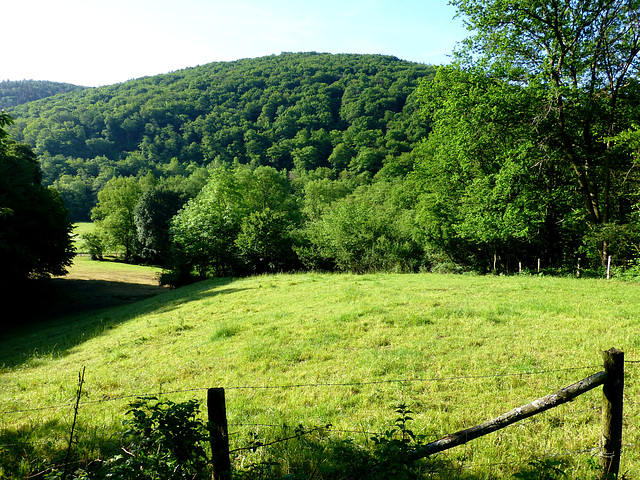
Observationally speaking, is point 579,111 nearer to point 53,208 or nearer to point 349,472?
point 349,472

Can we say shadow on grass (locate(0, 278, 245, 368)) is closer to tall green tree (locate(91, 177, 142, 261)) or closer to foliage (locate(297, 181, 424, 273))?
foliage (locate(297, 181, 424, 273))

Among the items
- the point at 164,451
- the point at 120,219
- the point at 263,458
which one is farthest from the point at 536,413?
the point at 120,219

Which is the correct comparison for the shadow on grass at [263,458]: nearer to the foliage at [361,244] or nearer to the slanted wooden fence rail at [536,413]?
the slanted wooden fence rail at [536,413]

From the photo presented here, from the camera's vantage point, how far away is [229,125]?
115 metres

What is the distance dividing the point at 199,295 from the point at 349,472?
1793cm

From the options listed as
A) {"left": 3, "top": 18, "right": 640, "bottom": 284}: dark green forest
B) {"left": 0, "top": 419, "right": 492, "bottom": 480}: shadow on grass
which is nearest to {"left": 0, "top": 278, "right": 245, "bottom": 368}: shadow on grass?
{"left": 3, "top": 18, "right": 640, "bottom": 284}: dark green forest

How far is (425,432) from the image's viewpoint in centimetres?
510

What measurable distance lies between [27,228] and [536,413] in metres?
30.5

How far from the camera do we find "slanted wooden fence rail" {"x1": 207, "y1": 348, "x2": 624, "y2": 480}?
3.19 meters

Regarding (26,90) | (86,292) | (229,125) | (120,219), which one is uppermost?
(26,90)

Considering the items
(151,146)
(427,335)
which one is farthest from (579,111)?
(151,146)

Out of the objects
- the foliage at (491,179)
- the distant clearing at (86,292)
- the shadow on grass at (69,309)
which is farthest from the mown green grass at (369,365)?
the distant clearing at (86,292)

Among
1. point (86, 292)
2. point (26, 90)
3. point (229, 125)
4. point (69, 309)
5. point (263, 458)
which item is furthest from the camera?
point (26, 90)

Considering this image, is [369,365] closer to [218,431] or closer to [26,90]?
[218,431]
